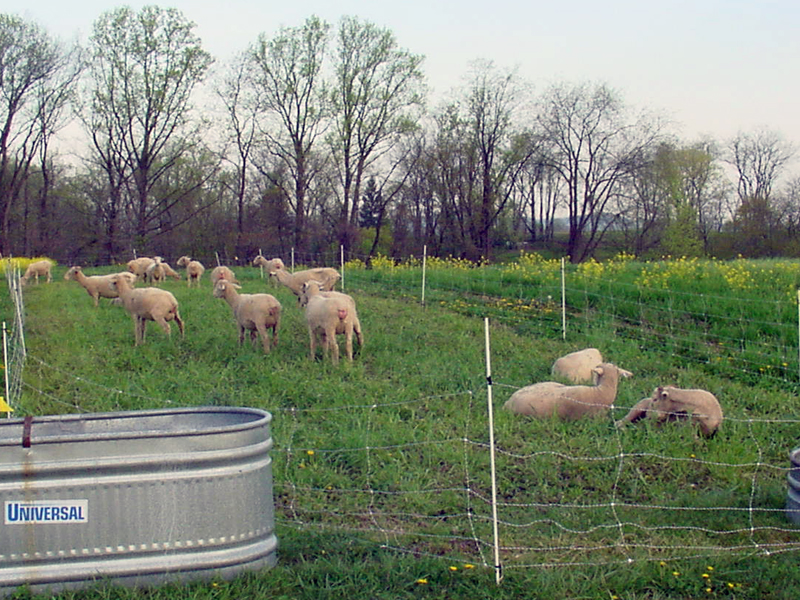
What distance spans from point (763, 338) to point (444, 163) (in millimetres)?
32755

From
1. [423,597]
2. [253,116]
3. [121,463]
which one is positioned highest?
[253,116]

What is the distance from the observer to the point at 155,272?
960 inches

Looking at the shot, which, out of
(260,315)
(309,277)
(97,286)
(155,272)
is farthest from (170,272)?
(260,315)

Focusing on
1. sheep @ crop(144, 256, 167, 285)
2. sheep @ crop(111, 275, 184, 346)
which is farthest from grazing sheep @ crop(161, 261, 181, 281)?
sheep @ crop(111, 275, 184, 346)

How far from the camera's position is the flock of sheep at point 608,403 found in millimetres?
7641

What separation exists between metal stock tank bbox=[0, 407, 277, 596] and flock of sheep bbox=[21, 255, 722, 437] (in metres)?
4.17

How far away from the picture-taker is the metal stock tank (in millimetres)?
4008

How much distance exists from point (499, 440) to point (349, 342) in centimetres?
435

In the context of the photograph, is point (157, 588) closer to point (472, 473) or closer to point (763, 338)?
point (472, 473)

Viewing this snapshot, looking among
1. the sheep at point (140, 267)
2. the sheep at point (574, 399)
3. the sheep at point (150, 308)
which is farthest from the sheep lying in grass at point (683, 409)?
the sheep at point (140, 267)

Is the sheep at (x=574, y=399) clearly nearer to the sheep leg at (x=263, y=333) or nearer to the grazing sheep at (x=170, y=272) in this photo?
the sheep leg at (x=263, y=333)

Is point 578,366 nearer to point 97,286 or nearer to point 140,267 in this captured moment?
point 97,286

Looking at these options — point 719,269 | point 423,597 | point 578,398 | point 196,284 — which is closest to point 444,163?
point 196,284

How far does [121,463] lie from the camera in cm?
405
